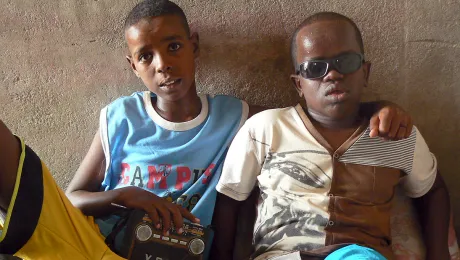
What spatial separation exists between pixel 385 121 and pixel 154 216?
2.49 feet

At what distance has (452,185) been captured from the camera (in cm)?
207

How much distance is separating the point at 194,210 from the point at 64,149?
25.6 inches

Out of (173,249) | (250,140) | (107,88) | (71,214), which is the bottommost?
(173,249)

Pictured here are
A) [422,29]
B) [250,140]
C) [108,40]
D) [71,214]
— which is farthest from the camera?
[108,40]

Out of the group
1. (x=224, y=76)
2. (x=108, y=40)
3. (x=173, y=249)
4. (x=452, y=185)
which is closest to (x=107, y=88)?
(x=108, y=40)

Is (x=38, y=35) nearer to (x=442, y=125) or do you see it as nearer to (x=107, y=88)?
(x=107, y=88)

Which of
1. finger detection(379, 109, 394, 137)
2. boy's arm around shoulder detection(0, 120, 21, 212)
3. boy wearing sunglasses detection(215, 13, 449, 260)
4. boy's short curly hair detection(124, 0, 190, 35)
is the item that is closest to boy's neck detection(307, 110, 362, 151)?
boy wearing sunglasses detection(215, 13, 449, 260)

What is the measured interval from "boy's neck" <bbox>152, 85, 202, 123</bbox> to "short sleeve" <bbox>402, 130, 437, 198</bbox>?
769mm

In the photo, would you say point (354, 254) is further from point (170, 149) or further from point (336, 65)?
point (170, 149)

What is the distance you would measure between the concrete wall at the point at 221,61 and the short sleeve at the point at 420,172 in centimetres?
29

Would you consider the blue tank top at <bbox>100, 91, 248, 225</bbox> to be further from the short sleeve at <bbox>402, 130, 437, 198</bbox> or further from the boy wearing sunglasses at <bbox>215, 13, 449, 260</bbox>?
the short sleeve at <bbox>402, 130, 437, 198</bbox>

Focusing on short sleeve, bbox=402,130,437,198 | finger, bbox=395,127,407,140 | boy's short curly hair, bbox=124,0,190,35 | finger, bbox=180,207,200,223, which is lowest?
finger, bbox=180,207,200,223

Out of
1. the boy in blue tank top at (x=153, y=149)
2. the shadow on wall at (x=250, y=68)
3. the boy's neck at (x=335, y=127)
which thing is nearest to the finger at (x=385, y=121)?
the boy in blue tank top at (x=153, y=149)

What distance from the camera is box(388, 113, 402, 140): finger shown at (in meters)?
1.59
